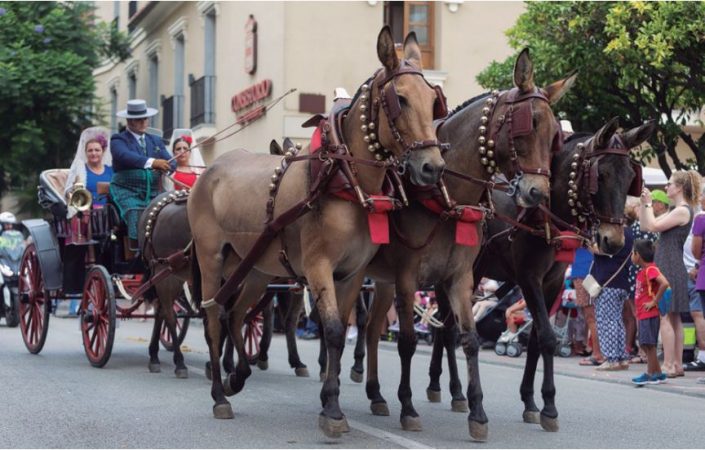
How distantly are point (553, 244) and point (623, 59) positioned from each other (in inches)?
322

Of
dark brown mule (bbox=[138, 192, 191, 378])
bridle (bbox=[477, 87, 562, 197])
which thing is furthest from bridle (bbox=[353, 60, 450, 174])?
dark brown mule (bbox=[138, 192, 191, 378])

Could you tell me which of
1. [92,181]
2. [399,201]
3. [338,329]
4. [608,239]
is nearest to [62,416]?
[338,329]

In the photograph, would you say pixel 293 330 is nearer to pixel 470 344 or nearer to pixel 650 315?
pixel 650 315

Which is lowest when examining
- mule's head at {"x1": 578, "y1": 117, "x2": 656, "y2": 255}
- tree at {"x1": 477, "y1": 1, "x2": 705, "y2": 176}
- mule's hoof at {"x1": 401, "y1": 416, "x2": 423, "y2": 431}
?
mule's hoof at {"x1": 401, "y1": 416, "x2": 423, "y2": 431}

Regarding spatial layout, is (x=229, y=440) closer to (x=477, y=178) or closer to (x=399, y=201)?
(x=399, y=201)

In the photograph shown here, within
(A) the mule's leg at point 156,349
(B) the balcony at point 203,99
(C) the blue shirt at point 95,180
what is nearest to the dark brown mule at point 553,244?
(A) the mule's leg at point 156,349

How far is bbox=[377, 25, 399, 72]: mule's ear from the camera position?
765 cm

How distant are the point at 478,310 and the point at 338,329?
9.03 m

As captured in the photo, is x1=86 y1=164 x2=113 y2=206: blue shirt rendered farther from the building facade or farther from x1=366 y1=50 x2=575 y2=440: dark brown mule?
the building facade

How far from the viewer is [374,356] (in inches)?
369

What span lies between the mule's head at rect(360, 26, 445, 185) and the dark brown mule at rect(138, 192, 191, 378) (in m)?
4.18

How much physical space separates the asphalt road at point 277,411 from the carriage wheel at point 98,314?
0.63ft

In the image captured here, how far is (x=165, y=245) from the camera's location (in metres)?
11.8

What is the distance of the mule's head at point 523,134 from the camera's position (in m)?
7.80
